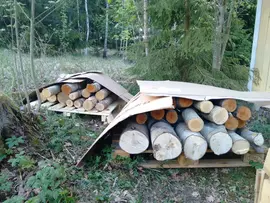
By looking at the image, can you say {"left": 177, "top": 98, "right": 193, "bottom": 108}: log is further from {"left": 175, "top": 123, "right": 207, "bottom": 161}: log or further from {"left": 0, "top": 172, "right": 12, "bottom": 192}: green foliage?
{"left": 0, "top": 172, "right": 12, "bottom": 192}: green foliage

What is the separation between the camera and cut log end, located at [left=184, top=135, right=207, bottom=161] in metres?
2.37

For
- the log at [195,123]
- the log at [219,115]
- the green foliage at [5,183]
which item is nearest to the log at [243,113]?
the log at [219,115]

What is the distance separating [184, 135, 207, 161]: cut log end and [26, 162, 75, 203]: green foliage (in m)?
1.18

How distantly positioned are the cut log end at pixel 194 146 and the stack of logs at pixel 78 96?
212cm

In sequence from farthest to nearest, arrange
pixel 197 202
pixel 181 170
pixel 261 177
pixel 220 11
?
pixel 220 11, pixel 181 170, pixel 197 202, pixel 261 177

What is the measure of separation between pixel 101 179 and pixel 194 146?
3.31 ft

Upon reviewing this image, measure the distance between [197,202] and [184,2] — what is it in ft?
12.0

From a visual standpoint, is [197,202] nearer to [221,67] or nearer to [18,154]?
[18,154]

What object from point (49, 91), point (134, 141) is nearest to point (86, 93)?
point (49, 91)

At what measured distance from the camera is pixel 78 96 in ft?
14.3

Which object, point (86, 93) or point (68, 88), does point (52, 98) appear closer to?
point (68, 88)

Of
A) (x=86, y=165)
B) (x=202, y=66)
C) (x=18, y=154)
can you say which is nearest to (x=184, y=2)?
→ (x=202, y=66)

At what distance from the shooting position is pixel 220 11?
4.34 m

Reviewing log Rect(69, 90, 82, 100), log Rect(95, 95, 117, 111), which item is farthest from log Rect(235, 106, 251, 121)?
log Rect(69, 90, 82, 100)
